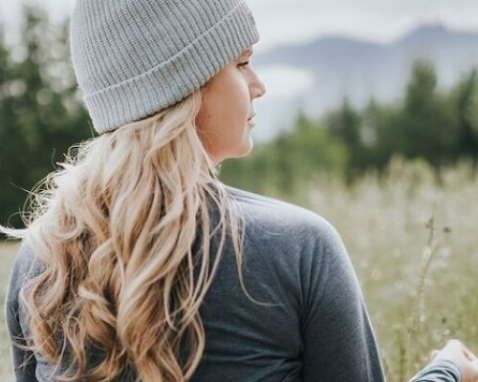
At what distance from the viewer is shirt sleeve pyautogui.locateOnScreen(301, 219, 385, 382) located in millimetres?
1563

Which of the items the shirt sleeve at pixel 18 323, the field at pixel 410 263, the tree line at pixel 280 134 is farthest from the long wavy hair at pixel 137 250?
the tree line at pixel 280 134

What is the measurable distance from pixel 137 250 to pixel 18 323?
533 mm

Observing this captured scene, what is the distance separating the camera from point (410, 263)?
19.6 ft

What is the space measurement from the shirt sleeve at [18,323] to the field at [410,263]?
1166 mm

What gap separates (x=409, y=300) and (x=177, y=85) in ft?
10.0

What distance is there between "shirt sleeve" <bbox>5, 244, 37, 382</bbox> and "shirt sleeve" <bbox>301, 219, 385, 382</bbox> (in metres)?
0.67

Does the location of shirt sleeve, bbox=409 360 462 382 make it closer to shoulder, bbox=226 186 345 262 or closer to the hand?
the hand

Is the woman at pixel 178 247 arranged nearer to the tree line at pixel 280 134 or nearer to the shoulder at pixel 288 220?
the shoulder at pixel 288 220

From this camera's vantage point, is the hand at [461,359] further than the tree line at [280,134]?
No

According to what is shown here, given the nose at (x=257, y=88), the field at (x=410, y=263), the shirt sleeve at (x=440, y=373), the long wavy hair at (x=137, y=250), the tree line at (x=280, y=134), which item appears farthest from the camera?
the tree line at (x=280, y=134)

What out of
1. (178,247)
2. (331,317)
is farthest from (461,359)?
(178,247)

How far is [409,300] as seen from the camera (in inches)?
174

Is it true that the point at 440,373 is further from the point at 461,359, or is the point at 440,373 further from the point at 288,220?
the point at 288,220

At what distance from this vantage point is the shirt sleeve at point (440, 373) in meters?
1.67
